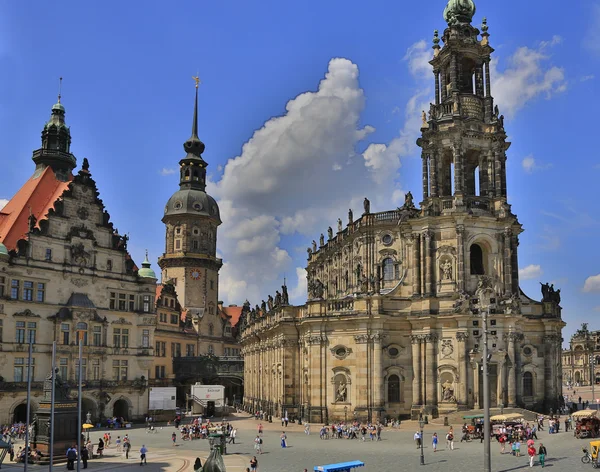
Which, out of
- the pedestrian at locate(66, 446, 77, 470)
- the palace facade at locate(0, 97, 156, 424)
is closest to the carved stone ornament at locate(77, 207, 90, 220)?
the palace facade at locate(0, 97, 156, 424)

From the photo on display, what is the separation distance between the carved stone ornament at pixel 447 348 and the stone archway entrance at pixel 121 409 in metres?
31.2

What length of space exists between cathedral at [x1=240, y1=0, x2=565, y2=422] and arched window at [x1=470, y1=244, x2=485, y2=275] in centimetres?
11

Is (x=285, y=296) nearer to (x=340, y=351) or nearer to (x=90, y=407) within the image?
(x=340, y=351)

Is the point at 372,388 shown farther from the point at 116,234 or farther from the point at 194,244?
the point at 194,244

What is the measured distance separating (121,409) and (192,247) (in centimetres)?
3782

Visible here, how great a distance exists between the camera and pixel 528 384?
63156mm

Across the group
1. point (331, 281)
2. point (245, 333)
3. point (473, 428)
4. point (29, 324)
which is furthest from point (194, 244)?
point (473, 428)

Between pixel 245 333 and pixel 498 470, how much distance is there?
6373cm

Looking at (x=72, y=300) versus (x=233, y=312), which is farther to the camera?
(x=233, y=312)

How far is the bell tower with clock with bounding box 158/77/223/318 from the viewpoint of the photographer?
333 ft

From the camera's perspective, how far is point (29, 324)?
197 ft

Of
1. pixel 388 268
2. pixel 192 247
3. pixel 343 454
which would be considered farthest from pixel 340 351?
pixel 192 247

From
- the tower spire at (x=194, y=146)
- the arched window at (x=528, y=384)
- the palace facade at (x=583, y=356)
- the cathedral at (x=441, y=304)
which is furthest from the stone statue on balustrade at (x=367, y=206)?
the palace facade at (x=583, y=356)

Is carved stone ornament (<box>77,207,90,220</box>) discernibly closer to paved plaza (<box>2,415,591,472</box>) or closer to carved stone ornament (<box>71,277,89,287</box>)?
carved stone ornament (<box>71,277,89,287</box>)
